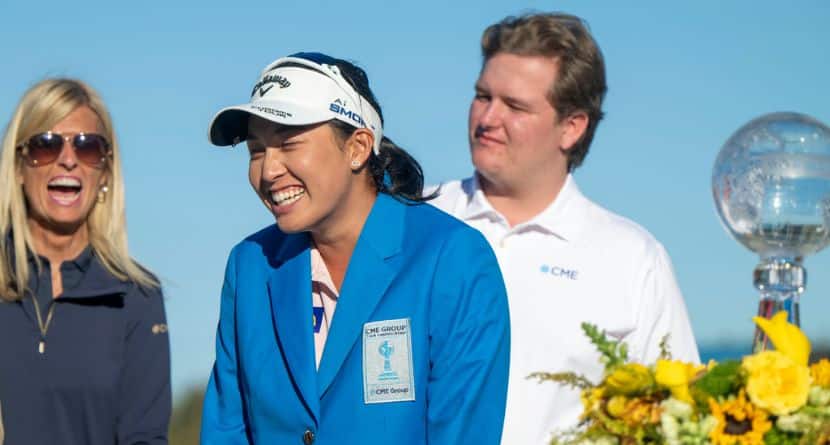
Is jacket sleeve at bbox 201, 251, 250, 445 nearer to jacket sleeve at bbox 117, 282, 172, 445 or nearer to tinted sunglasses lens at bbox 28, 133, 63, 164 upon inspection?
jacket sleeve at bbox 117, 282, 172, 445

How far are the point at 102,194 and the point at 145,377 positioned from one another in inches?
32.2

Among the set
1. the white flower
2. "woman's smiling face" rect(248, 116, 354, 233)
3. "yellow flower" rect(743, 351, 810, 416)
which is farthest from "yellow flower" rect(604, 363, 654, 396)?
"woman's smiling face" rect(248, 116, 354, 233)

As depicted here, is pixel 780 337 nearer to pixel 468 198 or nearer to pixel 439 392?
pixel 439 392

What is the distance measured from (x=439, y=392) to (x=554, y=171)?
1.42 metres

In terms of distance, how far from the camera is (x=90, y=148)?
247 inches

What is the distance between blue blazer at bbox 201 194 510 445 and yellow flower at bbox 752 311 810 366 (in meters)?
1.35

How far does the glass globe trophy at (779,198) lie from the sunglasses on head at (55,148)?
311cm

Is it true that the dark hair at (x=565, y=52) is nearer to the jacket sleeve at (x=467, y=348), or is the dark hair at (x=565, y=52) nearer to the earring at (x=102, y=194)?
the jacket sleeve at (x=467, y=348)

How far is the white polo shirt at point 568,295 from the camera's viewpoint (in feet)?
18.0

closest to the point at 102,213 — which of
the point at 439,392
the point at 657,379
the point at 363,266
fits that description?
the point at 363,266

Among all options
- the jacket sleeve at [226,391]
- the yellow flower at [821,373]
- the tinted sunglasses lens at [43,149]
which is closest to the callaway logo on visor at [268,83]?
the jacket sleeve at [226,391]

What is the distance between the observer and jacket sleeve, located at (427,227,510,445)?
4789mm

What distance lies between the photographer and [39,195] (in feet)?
20.3

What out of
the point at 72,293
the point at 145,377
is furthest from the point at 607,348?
the point at 72,293
